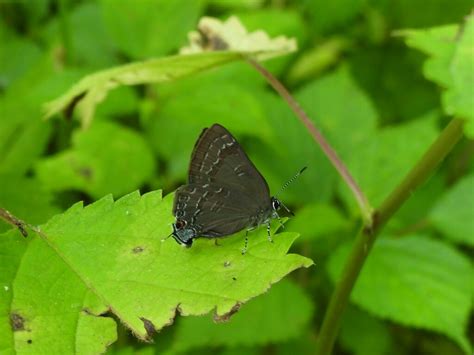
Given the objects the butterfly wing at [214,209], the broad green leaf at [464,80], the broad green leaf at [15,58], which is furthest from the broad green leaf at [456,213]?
the broad green leaf at [15,58]

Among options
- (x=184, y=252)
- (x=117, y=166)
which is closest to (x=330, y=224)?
(x=117, y=166)

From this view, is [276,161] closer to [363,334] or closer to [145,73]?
[363,334]

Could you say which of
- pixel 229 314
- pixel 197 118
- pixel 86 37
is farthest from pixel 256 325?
pixel 86 37

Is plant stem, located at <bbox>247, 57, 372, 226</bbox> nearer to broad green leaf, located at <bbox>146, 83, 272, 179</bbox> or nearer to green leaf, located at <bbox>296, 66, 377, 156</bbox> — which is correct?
broad green leaf, located at <bbox>146, 83, 272, 179</bbox>

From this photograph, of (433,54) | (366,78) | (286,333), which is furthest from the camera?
(366,78)

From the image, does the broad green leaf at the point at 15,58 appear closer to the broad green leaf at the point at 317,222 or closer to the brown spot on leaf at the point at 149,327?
the broad green leaf at the point at 317,222

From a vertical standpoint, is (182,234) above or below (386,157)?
above

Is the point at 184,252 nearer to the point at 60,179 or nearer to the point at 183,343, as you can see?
the point at 183,343

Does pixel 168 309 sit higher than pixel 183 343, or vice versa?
pixel 168 309
